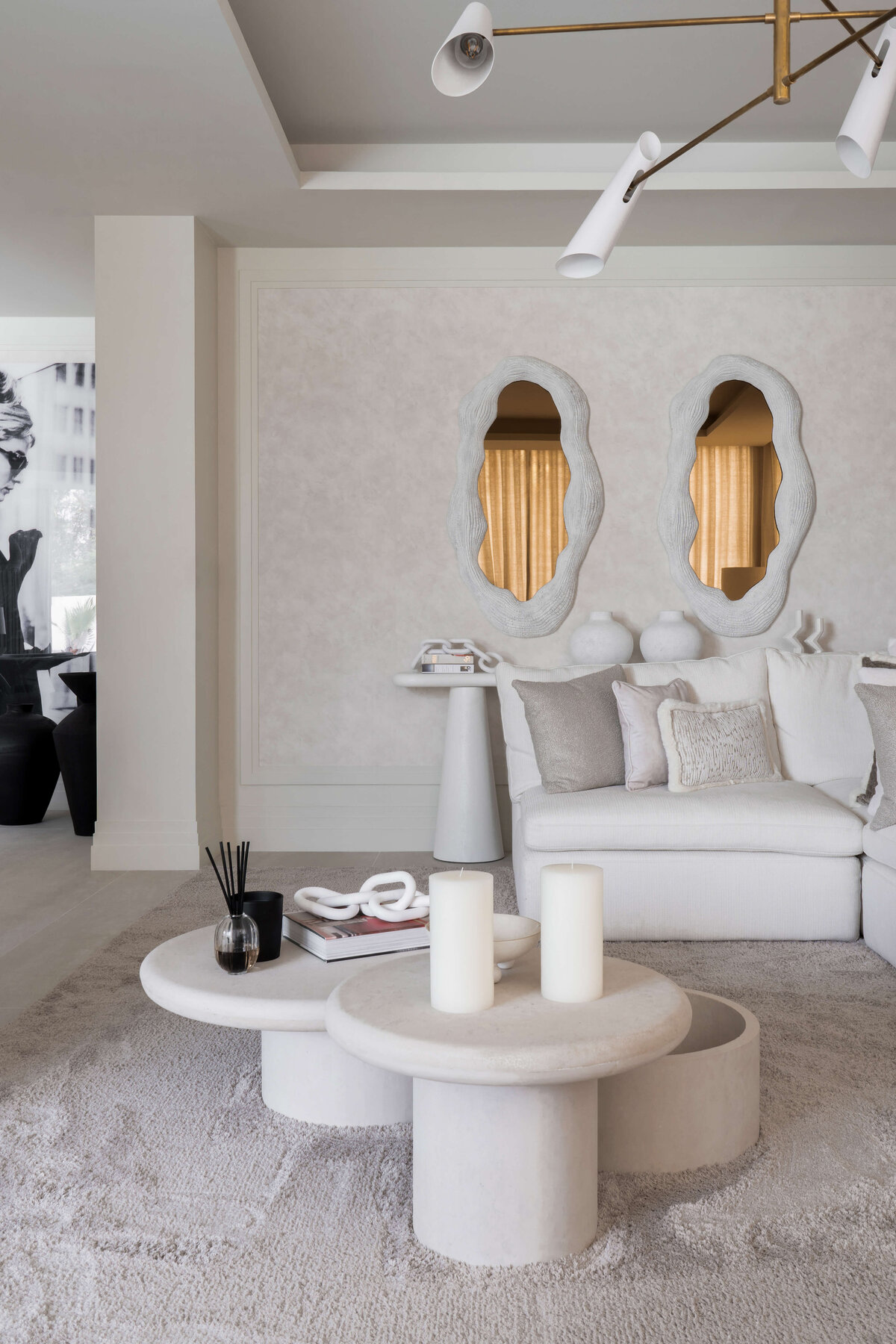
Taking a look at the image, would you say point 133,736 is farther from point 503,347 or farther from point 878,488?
point 878,488

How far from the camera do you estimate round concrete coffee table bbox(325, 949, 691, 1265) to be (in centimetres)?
141

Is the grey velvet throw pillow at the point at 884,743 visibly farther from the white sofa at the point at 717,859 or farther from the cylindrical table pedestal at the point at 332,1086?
the cylindrical table pedestal at the point at 332,1086

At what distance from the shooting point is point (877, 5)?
11.1 ft

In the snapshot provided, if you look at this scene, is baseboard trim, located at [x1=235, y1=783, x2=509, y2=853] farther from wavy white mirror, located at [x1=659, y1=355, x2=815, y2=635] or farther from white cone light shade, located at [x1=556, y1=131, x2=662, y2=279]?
white cone light shade, located at [x1=556, y1=131, x2=662, y2=279]

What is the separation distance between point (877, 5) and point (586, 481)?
2.01 metres

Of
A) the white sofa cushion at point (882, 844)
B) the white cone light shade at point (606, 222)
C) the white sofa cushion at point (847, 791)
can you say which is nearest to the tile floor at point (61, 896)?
the white sofa cushion at point (847, 791)

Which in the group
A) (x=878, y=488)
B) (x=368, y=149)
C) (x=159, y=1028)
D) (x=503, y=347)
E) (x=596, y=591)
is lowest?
(x=159, y=1028)

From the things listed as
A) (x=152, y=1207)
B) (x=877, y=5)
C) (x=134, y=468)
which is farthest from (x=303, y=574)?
(x=152, y=1207)

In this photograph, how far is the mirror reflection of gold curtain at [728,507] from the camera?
473 centimetres

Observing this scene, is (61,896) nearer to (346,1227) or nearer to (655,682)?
(655,682)

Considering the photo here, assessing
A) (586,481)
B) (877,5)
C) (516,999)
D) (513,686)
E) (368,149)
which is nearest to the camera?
(516,999)

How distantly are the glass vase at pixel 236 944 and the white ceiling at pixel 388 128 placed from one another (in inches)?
99.1

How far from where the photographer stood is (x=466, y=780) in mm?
4430

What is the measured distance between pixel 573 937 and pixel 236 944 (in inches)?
26.4
